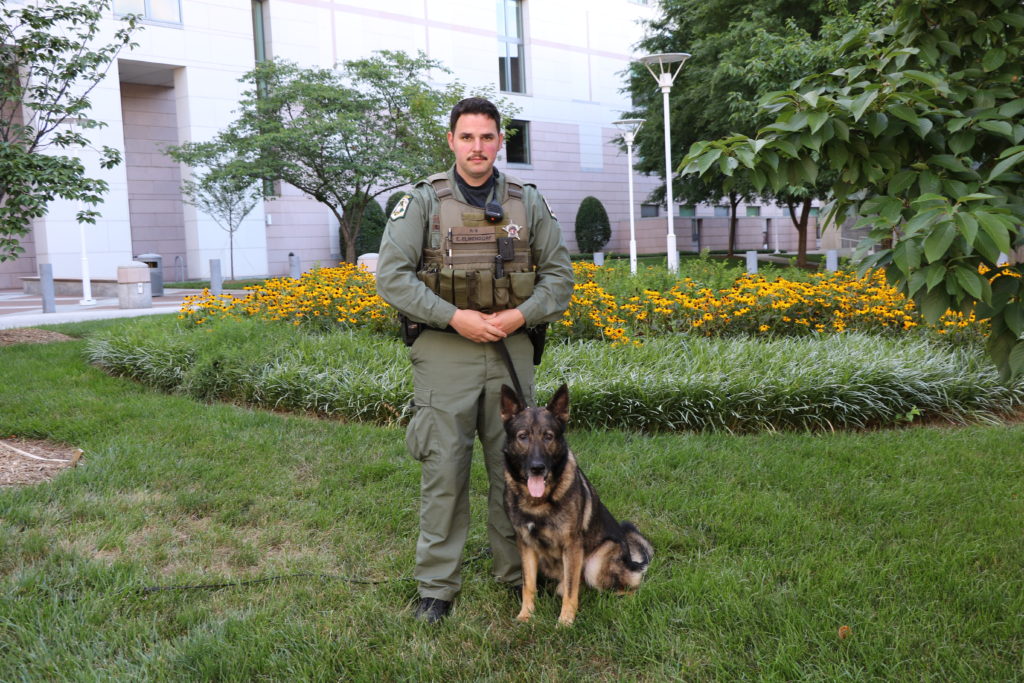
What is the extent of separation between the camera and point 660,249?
38.7 m

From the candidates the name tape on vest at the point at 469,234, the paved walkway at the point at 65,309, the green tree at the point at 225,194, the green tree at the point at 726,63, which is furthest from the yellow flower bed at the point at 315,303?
the green tree at the point at 225,194

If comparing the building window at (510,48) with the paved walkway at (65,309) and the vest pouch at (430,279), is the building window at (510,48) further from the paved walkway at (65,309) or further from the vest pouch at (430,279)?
the vest pouch at (430,279)

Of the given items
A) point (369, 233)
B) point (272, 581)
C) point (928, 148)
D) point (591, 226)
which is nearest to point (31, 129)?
point (272, 581)

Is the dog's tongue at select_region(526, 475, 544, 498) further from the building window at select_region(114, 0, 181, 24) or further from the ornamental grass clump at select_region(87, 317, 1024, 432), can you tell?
the building window at select_region(114, 0, 181, 24)

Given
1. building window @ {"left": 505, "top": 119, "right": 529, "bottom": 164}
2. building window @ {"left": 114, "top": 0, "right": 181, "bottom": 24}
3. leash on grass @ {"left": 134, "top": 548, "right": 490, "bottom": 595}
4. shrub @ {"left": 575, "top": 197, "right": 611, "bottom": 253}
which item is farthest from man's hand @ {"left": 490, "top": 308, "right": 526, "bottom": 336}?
shrub @ {"left": 575, "top": 197, "right": 611, "bottom": 253}

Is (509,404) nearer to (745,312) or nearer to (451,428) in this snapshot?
(451,428)

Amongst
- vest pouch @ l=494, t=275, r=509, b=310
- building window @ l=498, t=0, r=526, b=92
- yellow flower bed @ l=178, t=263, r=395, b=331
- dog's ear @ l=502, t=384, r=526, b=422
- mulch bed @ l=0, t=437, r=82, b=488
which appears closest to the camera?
dog's ear @ l=502, t=384, r=526, b=422

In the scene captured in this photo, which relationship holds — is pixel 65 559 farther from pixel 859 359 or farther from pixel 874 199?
pixel 859 359

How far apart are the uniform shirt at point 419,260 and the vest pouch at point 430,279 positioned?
44mm

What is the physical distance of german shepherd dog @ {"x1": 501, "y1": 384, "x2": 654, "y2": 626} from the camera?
335 cm

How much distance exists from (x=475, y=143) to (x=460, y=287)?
1.99 feet

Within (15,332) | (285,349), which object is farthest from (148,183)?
(285,349)

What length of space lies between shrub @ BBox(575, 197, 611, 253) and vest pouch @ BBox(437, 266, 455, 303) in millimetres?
33354

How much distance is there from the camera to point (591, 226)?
3641 centimetres
